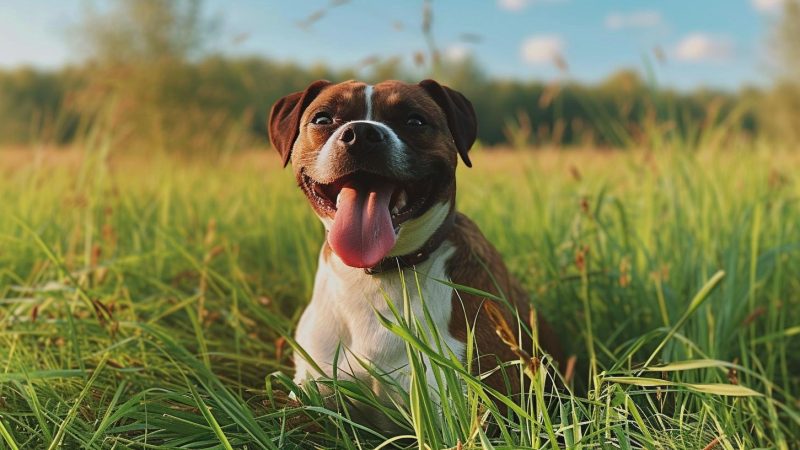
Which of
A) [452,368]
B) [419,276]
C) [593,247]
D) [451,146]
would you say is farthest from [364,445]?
[593,247]

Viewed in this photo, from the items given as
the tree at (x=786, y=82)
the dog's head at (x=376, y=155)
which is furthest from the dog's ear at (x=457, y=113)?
the tree at (x=786, y=82)

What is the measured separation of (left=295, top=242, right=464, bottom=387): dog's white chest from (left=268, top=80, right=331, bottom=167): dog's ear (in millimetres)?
457

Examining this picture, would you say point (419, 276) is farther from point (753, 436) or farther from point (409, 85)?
point (753, 436)

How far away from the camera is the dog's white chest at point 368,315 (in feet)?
8.05

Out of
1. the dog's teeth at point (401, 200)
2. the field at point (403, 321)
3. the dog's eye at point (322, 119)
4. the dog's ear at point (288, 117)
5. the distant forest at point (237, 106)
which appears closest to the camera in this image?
the field at point (403, 321)

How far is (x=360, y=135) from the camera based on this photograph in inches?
88.7

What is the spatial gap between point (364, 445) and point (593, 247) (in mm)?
2010

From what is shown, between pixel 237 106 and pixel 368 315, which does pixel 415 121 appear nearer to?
pixel 368 315

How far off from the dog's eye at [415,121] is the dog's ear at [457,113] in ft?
0.47

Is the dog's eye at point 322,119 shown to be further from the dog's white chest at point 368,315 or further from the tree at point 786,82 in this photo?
the tree at point 786,82

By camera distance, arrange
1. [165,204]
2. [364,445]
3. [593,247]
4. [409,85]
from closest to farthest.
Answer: [364,445] → [409,85] → [593,247] → [165,204]

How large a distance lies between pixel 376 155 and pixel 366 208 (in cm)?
19

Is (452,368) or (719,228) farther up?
(452,368)

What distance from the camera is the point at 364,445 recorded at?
8.08ft
